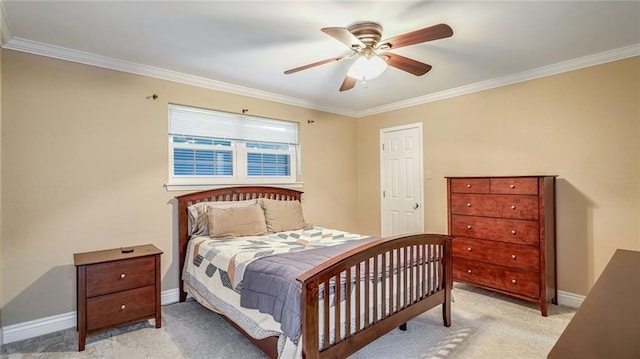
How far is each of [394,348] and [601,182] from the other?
250 cm

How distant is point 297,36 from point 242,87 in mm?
1520

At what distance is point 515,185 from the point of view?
10.1 ft

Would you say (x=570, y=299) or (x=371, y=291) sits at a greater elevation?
(x=371, y=291)

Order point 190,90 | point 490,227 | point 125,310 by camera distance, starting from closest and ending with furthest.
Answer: point 125,310, point 490,227, point 190,90

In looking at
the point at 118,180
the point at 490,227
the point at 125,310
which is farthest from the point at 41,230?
the point at 490,227

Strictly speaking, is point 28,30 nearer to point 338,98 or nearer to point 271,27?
point 271,27

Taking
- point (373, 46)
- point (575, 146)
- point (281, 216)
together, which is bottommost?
point (281, 216)

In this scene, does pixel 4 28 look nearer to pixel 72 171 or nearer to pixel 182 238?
pixel 72 171

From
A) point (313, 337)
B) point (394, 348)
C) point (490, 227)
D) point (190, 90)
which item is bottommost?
point (394, 348)

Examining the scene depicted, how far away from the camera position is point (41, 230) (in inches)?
105

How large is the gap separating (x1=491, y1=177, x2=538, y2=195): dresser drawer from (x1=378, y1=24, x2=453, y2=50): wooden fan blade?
180 centimetres

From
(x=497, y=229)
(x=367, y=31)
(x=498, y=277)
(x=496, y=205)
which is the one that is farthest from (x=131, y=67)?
(x=498, y=277)

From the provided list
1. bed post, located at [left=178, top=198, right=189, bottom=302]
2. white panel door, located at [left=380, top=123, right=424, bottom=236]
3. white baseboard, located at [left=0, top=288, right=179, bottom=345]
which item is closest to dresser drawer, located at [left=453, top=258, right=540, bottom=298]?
white panel door, located at [left=380, top=123, right=424, bottom=236]

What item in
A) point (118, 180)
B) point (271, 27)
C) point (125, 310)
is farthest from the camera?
point (118, 180)
